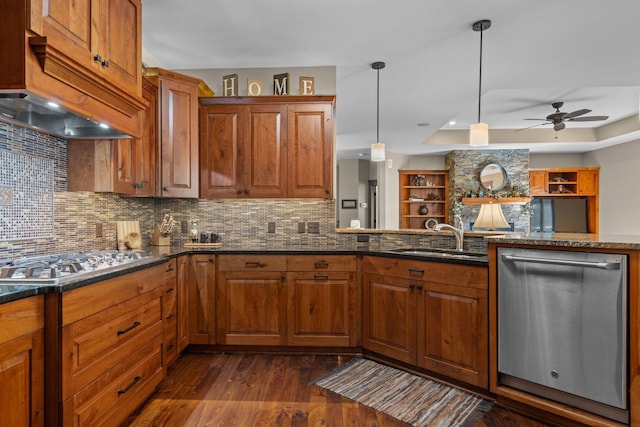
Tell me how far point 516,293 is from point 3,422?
8.05 feet

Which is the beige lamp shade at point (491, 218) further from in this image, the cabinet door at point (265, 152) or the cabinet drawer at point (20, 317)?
the cabinet drawer at point (20, 317)

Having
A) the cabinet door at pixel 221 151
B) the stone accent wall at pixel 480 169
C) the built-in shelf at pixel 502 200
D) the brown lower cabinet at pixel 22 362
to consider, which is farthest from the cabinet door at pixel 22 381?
the stone accent wall at pixel 480 169

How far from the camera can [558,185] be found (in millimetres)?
8109

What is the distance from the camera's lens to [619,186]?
703cm

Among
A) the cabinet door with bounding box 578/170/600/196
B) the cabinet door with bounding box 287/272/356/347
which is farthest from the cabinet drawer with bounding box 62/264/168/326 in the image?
the cabinet door with bounding box 578/170/600/196

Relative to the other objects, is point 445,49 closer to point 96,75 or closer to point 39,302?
point 96,75

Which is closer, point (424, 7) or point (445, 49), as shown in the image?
point (424, 7)

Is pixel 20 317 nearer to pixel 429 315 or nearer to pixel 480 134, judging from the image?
pixel 429 315

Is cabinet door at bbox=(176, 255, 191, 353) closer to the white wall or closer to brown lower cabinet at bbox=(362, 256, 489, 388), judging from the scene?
brown lower cabinet at bbox=(362, 256, 489, 388)

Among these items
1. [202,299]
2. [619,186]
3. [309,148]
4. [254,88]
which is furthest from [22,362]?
[619,186]

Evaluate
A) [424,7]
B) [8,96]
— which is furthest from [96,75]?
[424,7]

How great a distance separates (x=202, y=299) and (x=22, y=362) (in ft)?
5.44

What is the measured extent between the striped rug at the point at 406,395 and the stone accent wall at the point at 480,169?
19.4ft

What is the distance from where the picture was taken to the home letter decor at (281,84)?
10.8 feet
